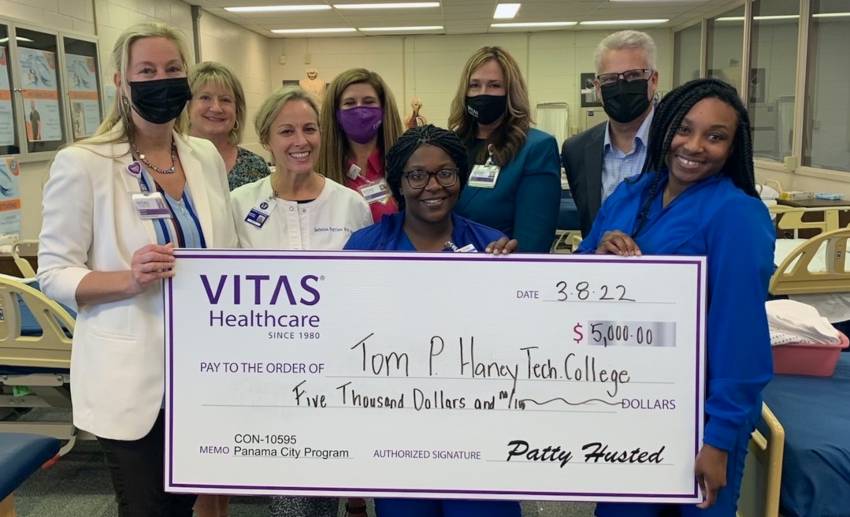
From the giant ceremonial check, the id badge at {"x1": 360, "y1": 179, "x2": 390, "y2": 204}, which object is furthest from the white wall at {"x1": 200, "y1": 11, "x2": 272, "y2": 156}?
the giant ceremonial check

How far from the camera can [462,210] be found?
210 cm

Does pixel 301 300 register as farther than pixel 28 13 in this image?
No

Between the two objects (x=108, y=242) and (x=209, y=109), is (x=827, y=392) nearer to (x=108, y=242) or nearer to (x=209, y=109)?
(x=108, y=242)

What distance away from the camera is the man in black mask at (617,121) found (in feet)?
7.21

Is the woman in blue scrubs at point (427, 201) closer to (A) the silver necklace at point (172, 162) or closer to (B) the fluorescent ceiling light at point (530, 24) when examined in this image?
(A) the silver necklace at point (172, 162)

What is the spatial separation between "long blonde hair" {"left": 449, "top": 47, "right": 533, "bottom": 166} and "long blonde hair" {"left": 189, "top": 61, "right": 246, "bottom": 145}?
1109 millimetres

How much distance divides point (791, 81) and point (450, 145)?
22.8 ft

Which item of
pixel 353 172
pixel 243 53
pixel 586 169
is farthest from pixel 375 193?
pixel 243 53

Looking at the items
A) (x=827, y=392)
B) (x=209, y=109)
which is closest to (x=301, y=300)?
(x=209, y=109)

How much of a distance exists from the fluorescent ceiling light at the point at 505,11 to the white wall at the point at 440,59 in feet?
5.68

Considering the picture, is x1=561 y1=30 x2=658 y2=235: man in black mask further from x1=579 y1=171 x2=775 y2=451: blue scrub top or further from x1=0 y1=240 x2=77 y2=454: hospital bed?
x1=0 y1=240 x2=77 y2=454: hospital bed

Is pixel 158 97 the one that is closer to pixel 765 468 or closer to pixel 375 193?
pixel 375 193

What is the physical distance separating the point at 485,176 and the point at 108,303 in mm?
1166

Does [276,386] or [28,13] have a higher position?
→ [28,13]
